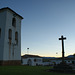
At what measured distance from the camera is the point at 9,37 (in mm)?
20938

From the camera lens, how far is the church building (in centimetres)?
1956

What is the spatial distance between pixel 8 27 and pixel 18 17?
14.9ft

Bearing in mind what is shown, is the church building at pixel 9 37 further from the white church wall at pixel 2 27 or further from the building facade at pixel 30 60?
the building facade at pixel 30 60

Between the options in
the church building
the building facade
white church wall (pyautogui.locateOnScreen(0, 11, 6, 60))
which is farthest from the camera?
the building facade

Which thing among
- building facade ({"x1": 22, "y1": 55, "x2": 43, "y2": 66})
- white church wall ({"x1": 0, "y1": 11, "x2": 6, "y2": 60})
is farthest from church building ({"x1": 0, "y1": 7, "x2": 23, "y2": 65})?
building facade ({"x1": 22, "y1": 55, "x2": 43, "y2": 66})

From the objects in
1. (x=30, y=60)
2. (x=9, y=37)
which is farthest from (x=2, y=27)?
(x=30, y=60)

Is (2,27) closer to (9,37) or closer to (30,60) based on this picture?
(9,37)

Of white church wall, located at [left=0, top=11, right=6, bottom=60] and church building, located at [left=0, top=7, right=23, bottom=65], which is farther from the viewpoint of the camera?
church building, located at [left=0, top=7, right=23, bottom=65]

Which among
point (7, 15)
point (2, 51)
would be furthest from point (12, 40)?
point (7, 15)

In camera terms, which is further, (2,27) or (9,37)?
(9,37)

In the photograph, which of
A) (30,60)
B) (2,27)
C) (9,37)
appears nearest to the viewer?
(2,27)

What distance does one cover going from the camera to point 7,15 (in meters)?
20.8

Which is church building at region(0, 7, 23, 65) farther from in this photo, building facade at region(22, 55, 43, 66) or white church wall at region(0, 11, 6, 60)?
building facade at region(22, 55, 43, 66)

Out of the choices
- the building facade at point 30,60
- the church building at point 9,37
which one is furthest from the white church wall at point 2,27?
the building facade at point 30,60
